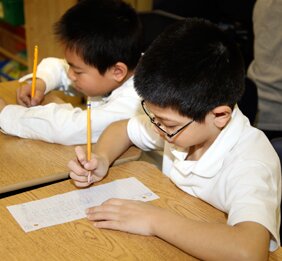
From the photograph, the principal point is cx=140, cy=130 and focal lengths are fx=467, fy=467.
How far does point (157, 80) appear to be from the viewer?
111 cm

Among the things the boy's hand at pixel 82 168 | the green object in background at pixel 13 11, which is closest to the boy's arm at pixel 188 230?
the boy's hand at pixel 82 168

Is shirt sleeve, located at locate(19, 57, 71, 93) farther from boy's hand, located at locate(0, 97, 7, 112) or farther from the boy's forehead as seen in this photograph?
the boy's forehead

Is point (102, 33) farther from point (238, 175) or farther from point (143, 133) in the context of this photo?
point (238, 175)

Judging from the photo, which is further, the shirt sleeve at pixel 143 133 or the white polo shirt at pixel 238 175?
the shirt sleeve at pixel 143 133

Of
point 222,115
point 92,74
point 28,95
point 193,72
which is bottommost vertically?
point 28,95

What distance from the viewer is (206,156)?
1167 mm

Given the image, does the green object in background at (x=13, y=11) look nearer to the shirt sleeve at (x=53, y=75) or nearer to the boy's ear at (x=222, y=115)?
the shirt sleeve at (x=53, y=75)

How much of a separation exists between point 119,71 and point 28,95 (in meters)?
0.37

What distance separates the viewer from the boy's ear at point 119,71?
1620mm

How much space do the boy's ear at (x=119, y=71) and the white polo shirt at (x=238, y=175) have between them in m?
0.42

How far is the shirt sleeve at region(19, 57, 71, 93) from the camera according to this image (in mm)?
1873

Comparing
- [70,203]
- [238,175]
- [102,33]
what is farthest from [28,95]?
[238,175]

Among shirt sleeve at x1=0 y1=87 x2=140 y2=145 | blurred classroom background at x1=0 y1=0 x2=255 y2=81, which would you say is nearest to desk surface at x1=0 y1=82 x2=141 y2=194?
shirt sleeve at x1=0 y1=87 x2=140 y2=145

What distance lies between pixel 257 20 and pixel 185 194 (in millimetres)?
1208
